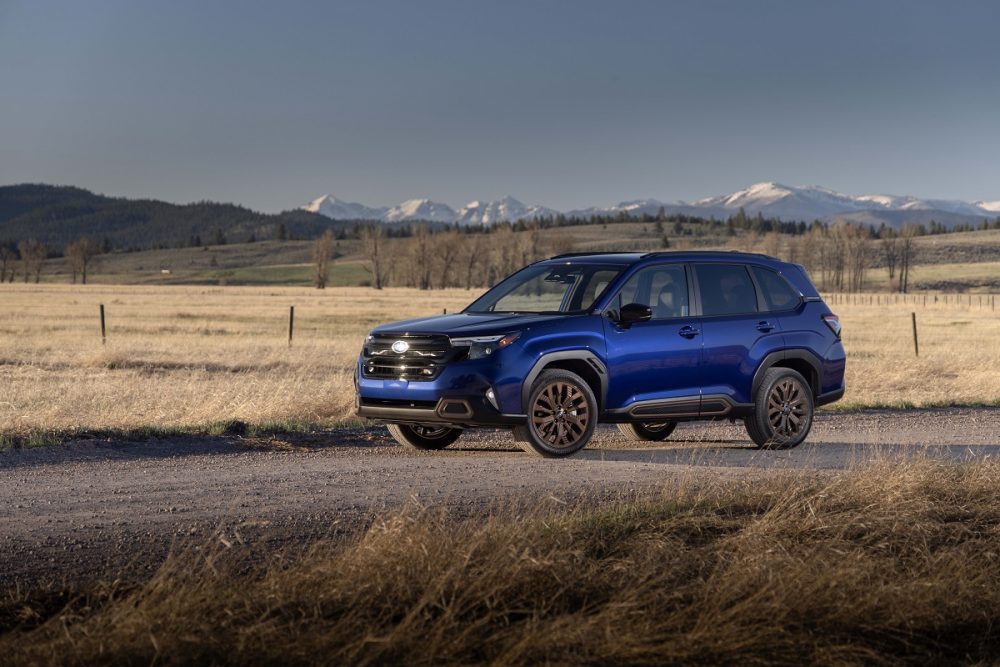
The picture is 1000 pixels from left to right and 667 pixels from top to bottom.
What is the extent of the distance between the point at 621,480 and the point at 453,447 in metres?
3.40

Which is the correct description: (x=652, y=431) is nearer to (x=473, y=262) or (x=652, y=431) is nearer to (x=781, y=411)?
(x=781, y=411)

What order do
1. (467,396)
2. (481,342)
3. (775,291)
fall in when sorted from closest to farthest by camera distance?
(467,396) → (481,342) → (775,291)

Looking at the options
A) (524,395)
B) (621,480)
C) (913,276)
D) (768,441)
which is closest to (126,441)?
(524,395)

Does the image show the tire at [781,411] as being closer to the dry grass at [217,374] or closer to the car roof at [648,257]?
the car roof at [648,257]

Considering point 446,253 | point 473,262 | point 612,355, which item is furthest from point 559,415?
point 473,262

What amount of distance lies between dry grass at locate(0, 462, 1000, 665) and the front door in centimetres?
366

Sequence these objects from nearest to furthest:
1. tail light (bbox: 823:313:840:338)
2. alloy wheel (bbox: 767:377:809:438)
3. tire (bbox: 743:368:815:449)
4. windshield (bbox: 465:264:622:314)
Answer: windshield (bbox: 465:264:622:314) → tire (bbox: 743:368:815:449) → alloy wheel (bbox: 767:377:809:438) → tail light (bbox: 823:313:840:338)

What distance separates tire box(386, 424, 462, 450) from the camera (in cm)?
1338

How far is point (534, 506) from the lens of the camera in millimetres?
9484

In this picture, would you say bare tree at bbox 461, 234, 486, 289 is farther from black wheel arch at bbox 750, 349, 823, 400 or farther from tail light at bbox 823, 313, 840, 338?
black wheel arch at bbox 750, 349, 823, 400

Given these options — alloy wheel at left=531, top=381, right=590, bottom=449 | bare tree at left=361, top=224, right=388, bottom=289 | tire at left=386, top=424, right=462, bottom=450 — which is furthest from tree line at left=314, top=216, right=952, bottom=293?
alloy wheel at left=531, top=381, right=590, bottom=449

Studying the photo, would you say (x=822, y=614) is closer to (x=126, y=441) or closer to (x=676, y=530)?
(x=676, y=530)

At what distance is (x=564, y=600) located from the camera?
685 centimetres

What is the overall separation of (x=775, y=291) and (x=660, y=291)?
167 cm
